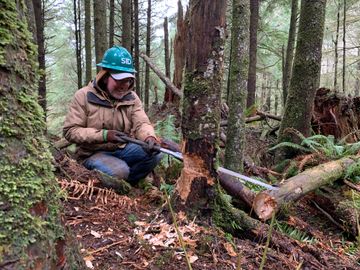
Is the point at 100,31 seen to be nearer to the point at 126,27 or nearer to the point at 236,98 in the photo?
the point at 126,27

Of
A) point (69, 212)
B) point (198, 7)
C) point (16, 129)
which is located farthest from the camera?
point (69, 212)

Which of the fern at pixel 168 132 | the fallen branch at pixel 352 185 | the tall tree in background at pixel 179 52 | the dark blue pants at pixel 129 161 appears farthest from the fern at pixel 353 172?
the tall tree in background at pixel 179 52

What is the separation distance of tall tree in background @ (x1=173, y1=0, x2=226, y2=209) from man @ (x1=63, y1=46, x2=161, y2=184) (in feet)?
4.62

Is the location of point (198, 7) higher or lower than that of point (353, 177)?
higher

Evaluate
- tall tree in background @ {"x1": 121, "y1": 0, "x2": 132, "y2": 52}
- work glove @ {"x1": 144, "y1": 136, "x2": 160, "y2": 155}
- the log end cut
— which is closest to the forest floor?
the log end cut

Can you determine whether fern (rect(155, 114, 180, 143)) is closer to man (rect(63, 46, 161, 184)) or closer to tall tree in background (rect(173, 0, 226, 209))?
man (rect(63, 46, 161, 184))

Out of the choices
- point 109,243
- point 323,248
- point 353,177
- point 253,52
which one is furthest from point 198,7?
point 253,52

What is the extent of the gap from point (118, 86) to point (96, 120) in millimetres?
524

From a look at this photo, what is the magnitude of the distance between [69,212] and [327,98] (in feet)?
20.9

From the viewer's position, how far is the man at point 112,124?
4.52 m

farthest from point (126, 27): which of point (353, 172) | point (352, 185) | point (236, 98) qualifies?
point (352, 185)

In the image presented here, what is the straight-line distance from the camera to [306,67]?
6.55 meters

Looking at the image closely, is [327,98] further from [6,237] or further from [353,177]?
[6,237]

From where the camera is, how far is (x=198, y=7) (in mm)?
2797
